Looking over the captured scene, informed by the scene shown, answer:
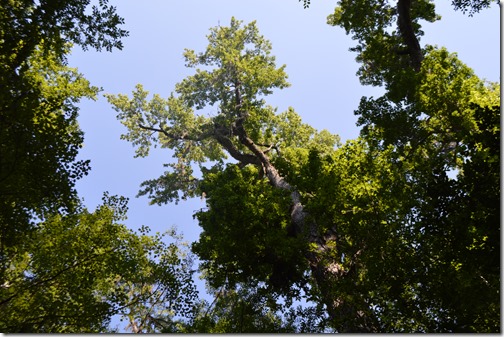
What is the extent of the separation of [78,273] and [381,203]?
795 cm

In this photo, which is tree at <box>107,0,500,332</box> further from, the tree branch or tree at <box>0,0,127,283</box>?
tree at <box>0,0,127,283</box>

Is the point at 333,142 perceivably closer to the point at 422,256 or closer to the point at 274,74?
the point at 274,74

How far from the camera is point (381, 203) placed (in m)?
8.69

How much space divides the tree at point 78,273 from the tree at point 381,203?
1.80 metres

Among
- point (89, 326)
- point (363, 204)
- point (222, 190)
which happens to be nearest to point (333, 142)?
point (222, 190)

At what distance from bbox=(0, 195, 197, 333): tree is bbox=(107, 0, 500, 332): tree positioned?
5.89 feet

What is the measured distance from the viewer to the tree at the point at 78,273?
832cm

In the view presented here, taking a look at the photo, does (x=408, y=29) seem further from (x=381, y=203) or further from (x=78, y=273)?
(x=78, y=273)

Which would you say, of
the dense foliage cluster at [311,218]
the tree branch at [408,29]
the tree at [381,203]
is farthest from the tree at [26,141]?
Answer: the tree branch at [408,29]

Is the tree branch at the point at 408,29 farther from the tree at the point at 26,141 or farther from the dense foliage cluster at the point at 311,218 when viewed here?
the tree at the point at 26,141

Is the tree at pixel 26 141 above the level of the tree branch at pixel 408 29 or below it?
below

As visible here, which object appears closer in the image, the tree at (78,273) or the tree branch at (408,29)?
the tree at (78,273)

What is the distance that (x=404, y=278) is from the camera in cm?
754

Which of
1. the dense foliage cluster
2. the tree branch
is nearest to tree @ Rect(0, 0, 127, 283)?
the dense foliage cluster
